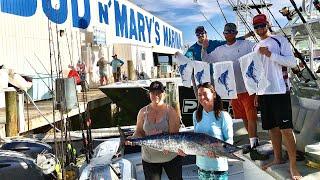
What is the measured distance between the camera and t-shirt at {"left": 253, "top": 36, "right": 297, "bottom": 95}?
462cm

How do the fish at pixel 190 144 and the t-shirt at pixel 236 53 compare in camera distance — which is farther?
the t-shirt at pixel 236 53

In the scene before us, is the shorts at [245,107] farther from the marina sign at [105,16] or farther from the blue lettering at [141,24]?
the blue lettering at [141,24]

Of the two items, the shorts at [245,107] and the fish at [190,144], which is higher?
the shorts at [245,107]

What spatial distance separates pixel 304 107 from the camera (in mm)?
5488

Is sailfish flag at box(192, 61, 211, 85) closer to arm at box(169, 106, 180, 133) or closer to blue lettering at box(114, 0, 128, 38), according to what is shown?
arm at box(169, 106, 180, 133)

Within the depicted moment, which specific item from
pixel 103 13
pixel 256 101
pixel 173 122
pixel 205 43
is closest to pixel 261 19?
pixel 256 101

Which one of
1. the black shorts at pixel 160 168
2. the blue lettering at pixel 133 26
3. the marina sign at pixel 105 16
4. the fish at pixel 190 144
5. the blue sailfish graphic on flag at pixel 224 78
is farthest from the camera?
the blue lettering at pixel 133 26

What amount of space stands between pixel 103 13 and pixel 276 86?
74.6 ft

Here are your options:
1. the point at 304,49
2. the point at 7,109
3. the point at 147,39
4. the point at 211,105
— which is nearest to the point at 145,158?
the point at 211,105

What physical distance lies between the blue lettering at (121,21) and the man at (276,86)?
24.7m

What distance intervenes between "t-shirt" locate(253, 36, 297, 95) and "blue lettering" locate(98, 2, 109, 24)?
22.0 metres

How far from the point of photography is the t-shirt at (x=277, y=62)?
4617mm

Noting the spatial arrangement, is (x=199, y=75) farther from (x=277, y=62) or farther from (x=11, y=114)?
(x=11, y=114)

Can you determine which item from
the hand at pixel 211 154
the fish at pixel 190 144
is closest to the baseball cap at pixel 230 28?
the fish at pixel 190 144
